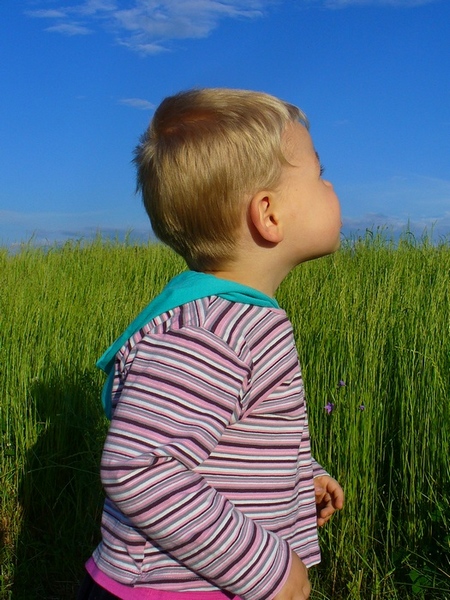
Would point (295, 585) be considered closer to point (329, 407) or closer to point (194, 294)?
point (194, 294)

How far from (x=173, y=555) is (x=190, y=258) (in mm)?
444

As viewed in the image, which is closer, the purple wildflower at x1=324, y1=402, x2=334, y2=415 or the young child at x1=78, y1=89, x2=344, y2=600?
the young child at x1=78, y1=89, x2=344, y2=600

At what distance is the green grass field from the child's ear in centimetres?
117

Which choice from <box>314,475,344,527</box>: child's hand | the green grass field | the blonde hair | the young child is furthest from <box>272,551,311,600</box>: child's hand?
the green grass field

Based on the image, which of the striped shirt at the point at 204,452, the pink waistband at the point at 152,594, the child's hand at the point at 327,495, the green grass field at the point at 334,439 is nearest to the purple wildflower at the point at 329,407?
the green grass field at the point at 334,439

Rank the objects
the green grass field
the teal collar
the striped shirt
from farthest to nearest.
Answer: the green grass field < the teal collar < the striped shirt

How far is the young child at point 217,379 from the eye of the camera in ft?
2.83

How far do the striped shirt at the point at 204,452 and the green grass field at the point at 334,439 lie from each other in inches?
43.7

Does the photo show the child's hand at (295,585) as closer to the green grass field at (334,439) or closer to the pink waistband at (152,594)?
the pink waistband at (152,594)

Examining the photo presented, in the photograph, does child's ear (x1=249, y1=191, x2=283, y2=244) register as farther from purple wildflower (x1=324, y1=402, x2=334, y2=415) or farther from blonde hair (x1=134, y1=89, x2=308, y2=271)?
purple wildflower (x1=324, y1=402, x2=334, y2=415)

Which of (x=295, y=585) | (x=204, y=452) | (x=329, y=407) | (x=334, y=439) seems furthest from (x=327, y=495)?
(x=334, y=439)

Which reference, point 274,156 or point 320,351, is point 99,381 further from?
point 274,156

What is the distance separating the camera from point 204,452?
87 centimetres

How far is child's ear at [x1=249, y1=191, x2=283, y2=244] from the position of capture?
3.38 ft
